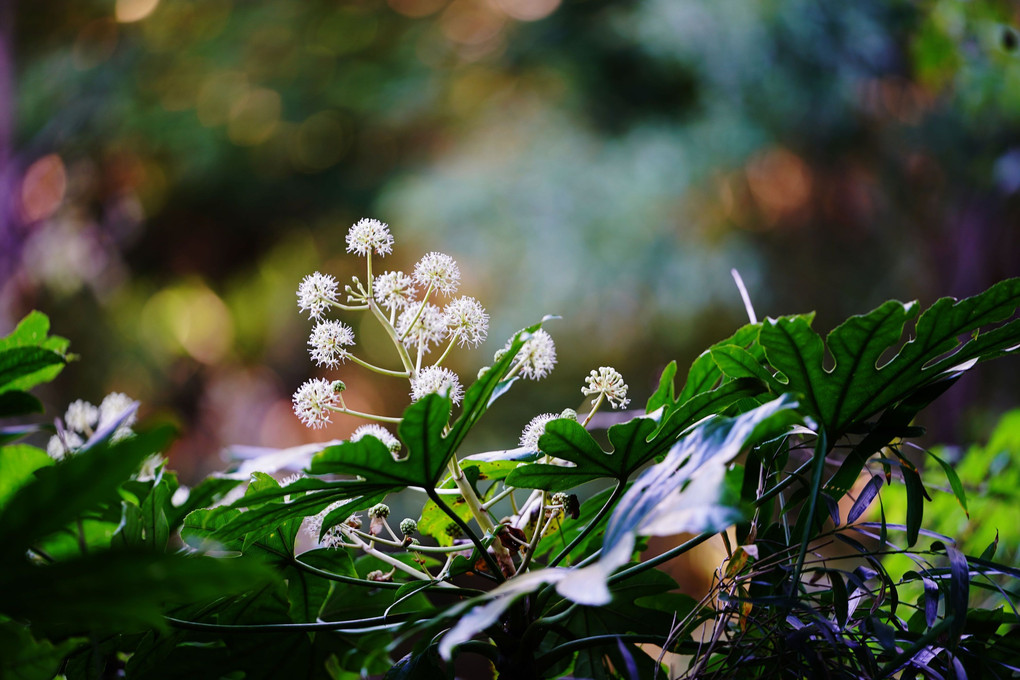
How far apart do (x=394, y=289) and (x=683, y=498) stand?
0.22 m

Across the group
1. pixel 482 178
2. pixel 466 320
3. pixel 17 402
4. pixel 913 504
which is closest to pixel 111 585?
pixel 17 402

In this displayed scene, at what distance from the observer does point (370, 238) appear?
1.32 ft

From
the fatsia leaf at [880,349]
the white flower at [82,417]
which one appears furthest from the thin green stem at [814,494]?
the white flower at [82,417]

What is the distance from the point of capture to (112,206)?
4.10 metres

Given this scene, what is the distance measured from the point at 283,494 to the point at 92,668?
158 mm

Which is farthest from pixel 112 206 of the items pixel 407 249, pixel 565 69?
pixel 565 69

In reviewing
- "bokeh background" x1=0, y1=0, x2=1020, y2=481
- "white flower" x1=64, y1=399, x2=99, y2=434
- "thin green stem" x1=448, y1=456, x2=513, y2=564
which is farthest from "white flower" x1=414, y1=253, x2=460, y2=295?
"bokeh background" x1=0, y1=0, x2=1020, y2=481

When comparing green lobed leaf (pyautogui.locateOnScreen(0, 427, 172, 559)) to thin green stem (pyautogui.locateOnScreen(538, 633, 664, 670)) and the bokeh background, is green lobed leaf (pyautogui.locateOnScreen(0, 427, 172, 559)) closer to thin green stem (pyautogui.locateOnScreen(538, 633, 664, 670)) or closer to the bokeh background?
thin green stem (pyautogui.locateOnScreen(538, 633, 664, 670))

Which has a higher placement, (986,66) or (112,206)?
(986,66)

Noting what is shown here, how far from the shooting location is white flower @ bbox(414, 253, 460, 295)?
392mm

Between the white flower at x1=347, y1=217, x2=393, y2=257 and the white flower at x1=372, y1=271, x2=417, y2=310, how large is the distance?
0.02 m

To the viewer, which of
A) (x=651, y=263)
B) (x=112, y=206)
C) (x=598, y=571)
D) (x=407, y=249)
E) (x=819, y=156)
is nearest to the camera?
(x=598, y=571)

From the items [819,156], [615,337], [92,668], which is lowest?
[615,337]

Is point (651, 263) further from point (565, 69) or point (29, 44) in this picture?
point (29, 44)
